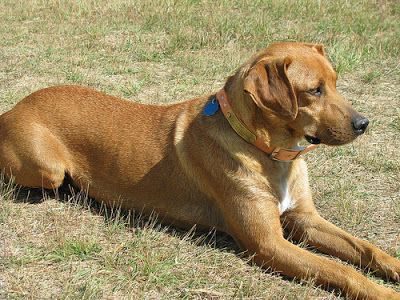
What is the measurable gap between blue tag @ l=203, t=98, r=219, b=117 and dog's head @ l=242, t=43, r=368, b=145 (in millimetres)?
460

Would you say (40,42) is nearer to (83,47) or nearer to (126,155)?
(83,47)

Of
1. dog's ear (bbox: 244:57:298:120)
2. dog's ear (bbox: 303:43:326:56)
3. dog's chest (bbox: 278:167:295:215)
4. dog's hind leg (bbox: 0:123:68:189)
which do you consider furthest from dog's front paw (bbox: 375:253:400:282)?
dog's hind leg (bbox: 0:123:68:189)

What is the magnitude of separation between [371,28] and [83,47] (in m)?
4.88

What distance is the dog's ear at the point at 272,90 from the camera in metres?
3.74

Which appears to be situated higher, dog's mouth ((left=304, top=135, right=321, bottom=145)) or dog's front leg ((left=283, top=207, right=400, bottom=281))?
dog's mouth ((left=304, top=135, right=321, bottom=145))

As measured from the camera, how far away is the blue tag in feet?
14.1

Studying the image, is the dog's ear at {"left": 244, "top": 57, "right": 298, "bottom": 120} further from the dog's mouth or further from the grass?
the grass

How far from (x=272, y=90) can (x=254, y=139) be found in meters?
0.45

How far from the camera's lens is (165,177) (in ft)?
14.8

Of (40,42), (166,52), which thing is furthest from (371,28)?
(40,42)

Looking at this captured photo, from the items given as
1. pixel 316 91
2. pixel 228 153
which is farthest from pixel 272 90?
pixel 228 153

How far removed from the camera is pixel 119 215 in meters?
4.62

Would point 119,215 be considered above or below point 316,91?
below

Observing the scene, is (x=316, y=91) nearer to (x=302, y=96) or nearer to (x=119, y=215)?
(x=302, y=96)
